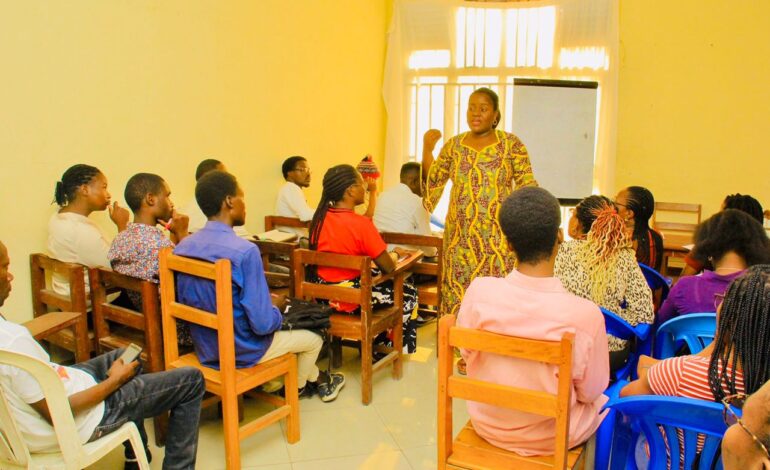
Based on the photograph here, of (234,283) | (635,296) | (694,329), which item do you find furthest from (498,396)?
(234,283)

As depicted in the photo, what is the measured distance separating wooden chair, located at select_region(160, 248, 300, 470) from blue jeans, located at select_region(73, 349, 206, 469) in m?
0.13

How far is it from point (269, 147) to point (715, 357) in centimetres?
349

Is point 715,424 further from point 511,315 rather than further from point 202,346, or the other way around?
point 202,346

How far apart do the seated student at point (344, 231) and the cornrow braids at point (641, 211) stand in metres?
1.29

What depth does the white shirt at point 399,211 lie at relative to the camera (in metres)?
3.79

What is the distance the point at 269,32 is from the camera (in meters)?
4.15

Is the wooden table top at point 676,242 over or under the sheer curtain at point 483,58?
under

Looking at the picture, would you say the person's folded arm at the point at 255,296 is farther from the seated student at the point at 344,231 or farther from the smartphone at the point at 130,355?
the seated student at the point at 344,231

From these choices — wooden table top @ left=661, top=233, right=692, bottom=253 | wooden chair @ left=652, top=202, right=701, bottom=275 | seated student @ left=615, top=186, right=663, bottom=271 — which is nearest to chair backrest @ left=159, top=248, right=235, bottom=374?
seated student @ left=615, top=186, right=663, bottom=271

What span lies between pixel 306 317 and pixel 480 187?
1274 millimetres

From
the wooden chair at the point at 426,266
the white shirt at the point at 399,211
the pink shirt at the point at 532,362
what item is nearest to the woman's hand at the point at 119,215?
the wooden chair at the point at 426,266

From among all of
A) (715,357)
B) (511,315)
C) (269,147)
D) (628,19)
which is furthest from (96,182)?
(628,19)

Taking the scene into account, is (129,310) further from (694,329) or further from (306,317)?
(694,329)

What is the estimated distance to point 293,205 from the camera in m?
4.11
